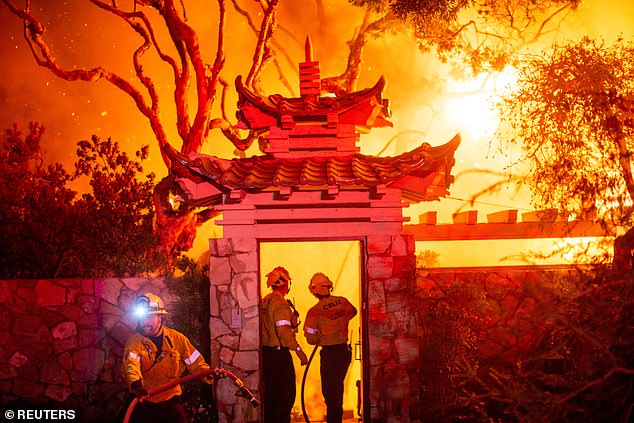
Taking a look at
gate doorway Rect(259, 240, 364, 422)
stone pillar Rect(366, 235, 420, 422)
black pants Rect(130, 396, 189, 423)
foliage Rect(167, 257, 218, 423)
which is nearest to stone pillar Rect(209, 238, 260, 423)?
foliage Rect(167, 257, 218, 423)

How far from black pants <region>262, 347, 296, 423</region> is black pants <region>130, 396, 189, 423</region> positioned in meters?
2.23

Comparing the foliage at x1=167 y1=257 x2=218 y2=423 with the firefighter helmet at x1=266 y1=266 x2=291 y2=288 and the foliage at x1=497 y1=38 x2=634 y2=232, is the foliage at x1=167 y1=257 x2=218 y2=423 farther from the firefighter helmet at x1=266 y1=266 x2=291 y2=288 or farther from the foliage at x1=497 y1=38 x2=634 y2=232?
the foliage at x1=497 y1=38 x2=634 y2=232

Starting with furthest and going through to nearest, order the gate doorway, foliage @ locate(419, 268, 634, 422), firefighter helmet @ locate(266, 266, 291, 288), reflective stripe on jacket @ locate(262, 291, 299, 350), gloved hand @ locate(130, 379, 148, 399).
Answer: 1. the gate doorway
2. firefighter helmet @ locate(266, 266, 291, 288)
3. reflective stripe on jacket @ locate(262, 291, 299, 350)
4. gloved hand @ locate(130, 379, 148, 399)
5. foliage @ locate(419, 268, 634, 422)

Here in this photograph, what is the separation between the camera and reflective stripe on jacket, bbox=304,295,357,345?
413 inches

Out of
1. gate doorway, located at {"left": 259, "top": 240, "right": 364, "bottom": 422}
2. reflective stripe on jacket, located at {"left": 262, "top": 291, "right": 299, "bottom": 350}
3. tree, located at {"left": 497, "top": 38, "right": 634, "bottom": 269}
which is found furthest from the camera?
gate doorway, located at {"left": 259, "top": 240, "right": 364, "bottom": 422}

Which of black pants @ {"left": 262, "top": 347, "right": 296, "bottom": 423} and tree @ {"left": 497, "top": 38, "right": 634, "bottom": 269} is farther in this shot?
black pants @ {"left": 262, "top": 347, "right": 296, "bottom": 423}

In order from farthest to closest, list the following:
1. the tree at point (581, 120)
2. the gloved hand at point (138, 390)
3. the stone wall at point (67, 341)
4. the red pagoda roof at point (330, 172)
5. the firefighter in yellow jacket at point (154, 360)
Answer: the stone wall at point (67, 341)
the tree at point (581, 120)
the red pagoda roof at point (330, 172)
the firefighter in yellow jacket at point (154, 360)
the gloved hand at point (138, 390)

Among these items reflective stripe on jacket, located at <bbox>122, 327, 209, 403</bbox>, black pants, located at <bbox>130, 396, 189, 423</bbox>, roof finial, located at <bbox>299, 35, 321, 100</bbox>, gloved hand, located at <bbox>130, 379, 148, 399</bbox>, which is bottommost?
black pants, located at <bbox>130, 396, 189, 423</bbox>

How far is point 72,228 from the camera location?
13273mm

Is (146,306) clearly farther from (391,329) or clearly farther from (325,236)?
(391,329)

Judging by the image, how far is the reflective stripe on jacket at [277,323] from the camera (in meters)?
10.4

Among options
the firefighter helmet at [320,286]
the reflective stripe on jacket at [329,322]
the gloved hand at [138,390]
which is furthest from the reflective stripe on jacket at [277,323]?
the gloved hand at [138,390]

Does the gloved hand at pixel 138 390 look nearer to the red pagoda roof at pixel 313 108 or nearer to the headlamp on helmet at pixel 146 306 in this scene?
the headlamp on helmet at pixel 146 306

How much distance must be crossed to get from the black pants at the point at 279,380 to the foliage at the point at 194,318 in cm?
120
